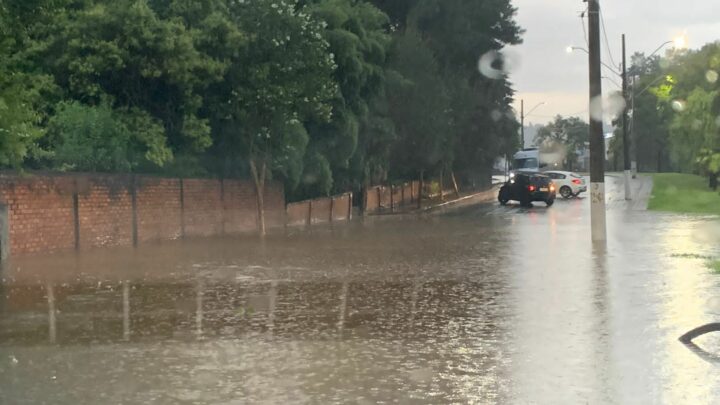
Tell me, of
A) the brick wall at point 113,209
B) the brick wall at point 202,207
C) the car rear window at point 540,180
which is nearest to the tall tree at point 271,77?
the brick wall at point 202,207

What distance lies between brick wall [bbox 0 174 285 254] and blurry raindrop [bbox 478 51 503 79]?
3250 cm

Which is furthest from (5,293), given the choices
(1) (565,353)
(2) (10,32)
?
(1) (565,353)

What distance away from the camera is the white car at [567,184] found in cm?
6100

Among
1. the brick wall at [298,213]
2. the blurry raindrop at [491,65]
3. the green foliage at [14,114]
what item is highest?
the blurry raindrop at [491,65]

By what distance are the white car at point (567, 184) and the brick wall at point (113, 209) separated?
29.2m

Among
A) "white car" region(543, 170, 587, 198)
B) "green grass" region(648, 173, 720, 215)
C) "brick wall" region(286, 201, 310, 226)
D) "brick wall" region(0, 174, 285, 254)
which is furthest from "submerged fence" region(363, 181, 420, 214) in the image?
"brick wall" region(0, 174, 285, 254)

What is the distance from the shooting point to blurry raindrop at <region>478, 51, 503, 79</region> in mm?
65938

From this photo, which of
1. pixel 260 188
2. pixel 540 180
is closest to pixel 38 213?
pixel 260 188

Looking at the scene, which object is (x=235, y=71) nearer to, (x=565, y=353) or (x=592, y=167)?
(x=592, y=167)

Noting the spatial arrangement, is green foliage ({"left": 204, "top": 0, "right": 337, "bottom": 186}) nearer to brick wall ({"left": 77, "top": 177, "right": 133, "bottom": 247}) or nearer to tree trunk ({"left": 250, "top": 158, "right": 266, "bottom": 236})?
tree trunk ({"left": 250, "top": 158, "right": 266, "bottom": 236})

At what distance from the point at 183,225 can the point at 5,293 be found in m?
16.3

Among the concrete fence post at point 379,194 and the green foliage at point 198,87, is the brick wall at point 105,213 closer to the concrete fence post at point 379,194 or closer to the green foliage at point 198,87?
the green foliage at point 198,87

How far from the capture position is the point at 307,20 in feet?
108

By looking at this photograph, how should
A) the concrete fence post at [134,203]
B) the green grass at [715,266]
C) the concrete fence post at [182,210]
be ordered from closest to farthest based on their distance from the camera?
the green grass at [715,266]
the concrete fence post at [134,203]
the concrete fence post at [182,210]
